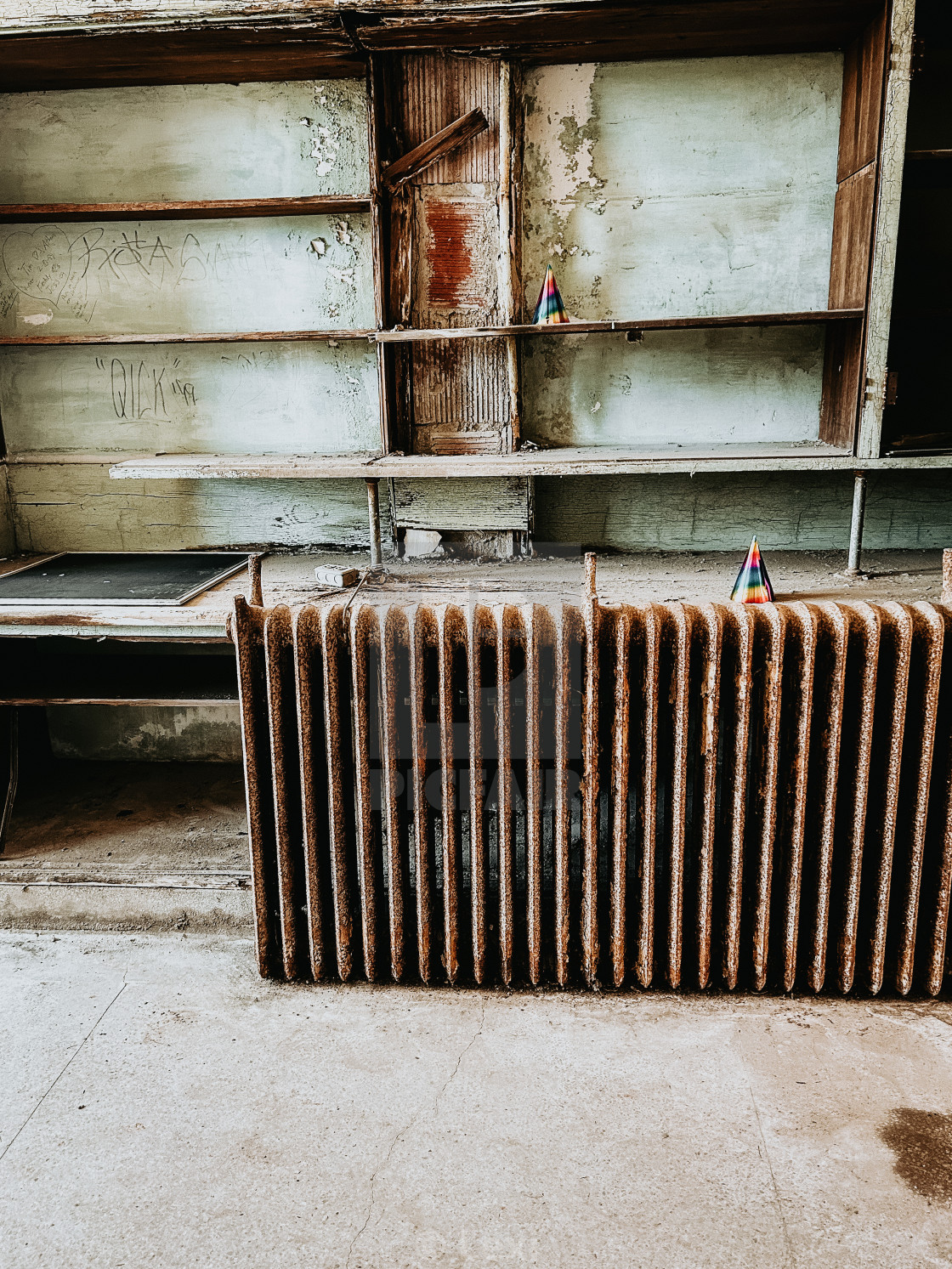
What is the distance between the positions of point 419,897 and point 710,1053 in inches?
29.6

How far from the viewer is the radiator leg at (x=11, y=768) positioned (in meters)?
2.83

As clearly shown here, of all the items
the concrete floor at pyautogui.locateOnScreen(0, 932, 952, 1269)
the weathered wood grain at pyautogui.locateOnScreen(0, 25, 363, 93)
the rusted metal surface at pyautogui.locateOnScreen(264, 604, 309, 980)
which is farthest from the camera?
the weathered wood grain at pyautogui.locateOnScreen(0, 25, 363, 93)

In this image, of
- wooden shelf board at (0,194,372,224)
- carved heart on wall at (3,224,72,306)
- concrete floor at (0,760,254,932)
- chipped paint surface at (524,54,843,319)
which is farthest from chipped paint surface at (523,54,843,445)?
concrete floor at (0,760,254,932)

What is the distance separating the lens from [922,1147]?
65.8 inches

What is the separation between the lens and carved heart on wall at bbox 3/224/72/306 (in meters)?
3.03

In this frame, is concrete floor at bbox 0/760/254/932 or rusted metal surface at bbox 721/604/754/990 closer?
rusted metal surface at bbox 721/604/754/990

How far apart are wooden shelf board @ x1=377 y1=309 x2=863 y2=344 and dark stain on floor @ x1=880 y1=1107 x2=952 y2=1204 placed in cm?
205

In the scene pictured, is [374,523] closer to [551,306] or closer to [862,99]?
[551,306]

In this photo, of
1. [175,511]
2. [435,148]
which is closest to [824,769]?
[435,148]

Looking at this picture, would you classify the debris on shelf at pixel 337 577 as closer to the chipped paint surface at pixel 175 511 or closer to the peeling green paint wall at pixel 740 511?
the chipped paint surface at pixel 175 511

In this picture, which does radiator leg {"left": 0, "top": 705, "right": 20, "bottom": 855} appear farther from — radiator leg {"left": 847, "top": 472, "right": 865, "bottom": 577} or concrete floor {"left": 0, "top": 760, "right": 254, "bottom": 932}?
radiator leg {"left": 847, "top": 472, "right": 865, "bottom": 577}

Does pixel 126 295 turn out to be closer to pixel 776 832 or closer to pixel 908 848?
pixel 776 832

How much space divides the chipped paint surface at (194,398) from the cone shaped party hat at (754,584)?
1431 mm

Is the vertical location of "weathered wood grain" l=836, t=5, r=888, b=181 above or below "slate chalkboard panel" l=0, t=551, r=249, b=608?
above
